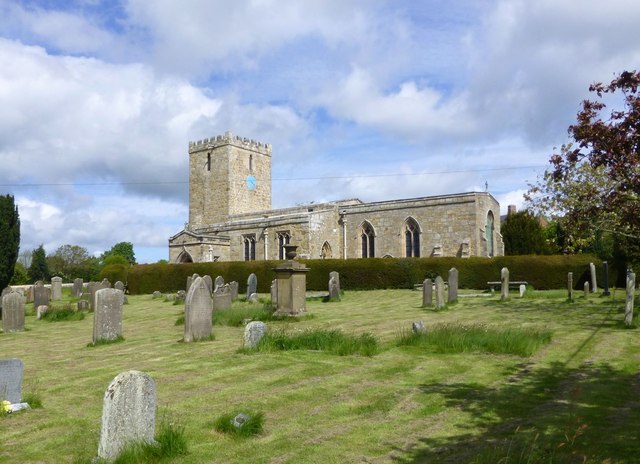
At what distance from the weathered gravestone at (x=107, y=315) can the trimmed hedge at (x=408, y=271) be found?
44.2 feet

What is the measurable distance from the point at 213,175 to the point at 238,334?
38052mm

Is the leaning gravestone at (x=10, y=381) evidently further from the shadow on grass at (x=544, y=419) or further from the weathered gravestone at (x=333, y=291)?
the weathered gravestone at (x=333, y=291)

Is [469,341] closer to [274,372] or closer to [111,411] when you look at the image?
[274,372]

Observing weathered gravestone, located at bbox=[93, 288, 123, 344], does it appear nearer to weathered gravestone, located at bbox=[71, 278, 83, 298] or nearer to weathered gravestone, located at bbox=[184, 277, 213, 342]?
weathered gravestone, located at bbox=[184, 277, 213, 342]

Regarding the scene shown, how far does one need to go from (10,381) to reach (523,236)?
35325 millimetres

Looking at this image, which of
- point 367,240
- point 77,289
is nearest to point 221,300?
point 77,289

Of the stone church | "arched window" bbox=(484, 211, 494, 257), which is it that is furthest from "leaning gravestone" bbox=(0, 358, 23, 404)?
"arched window" bbox=(484, 211, 494, 257)

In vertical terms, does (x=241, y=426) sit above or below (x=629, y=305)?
below

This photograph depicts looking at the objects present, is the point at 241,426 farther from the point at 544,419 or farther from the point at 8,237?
the point at 8,237

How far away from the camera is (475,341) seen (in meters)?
9.11

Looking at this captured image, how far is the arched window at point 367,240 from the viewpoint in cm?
3700

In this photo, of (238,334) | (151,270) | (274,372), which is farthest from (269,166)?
(274,372)

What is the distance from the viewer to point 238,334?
38.8 ft

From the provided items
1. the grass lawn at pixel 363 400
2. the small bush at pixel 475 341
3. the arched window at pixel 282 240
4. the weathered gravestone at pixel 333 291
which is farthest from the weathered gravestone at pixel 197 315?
the arched window at pixel 282 240
